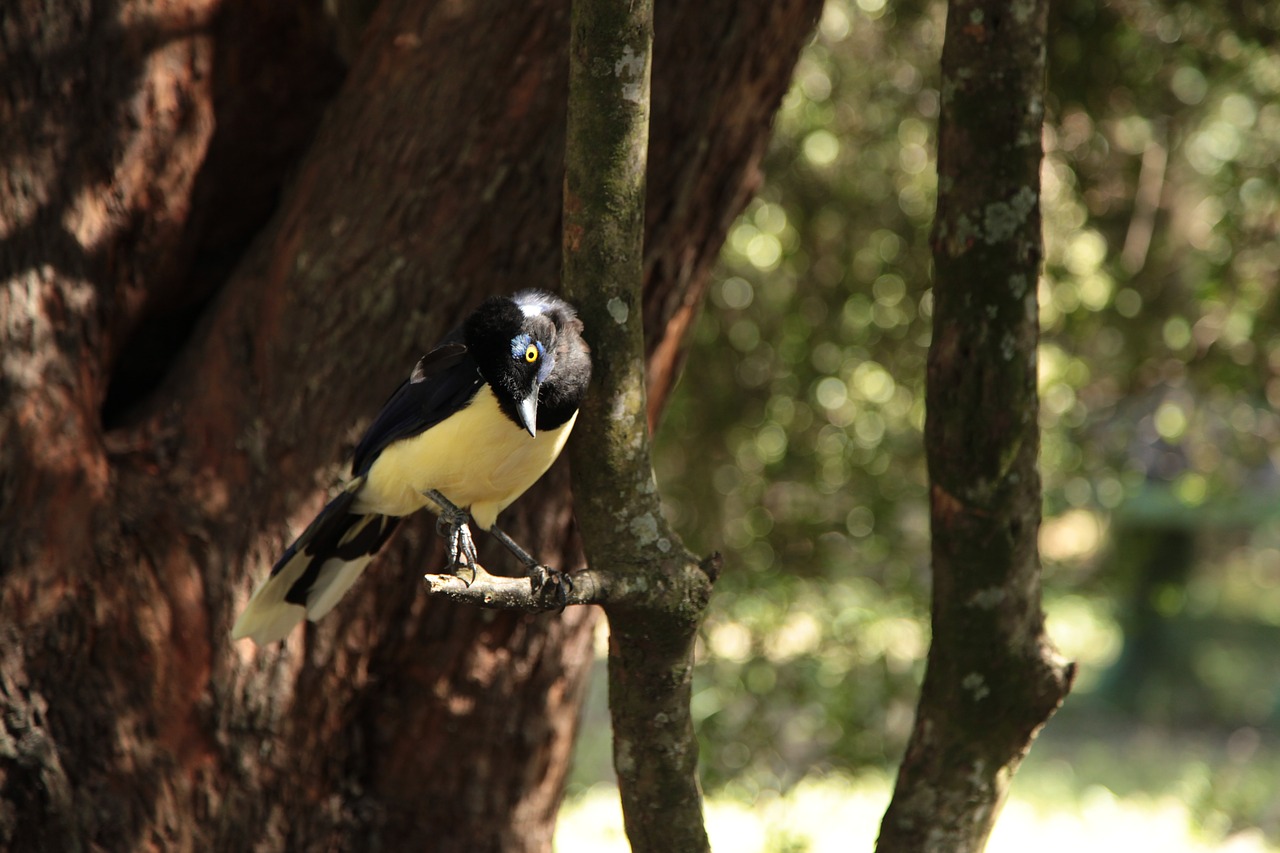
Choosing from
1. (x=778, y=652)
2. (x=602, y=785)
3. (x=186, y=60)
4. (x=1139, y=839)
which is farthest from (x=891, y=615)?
(x=186, y=60)

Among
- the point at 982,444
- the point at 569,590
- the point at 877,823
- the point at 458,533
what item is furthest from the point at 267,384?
the point at 877,823

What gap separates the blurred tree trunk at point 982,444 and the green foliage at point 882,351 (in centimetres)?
263

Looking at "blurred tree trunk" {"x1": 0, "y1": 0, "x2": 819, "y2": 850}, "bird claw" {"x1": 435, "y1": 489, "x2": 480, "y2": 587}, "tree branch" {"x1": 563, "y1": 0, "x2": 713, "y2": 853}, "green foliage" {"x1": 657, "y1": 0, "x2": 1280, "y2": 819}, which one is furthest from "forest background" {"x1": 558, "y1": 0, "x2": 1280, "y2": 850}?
"bird claw" {"x1": 435, "y1": 489, "x2": 480, "y2": 587}

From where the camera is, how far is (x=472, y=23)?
3.00 m

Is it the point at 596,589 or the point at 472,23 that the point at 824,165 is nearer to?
the point at 472,23

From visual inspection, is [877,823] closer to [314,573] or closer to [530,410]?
[314,573]

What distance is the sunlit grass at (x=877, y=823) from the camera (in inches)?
236

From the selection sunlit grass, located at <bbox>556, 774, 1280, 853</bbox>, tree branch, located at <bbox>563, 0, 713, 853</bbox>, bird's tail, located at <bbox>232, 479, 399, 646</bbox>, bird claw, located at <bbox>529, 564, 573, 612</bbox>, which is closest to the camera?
bird claw, located at <bbox>529, 564, 573, 612</bbox>

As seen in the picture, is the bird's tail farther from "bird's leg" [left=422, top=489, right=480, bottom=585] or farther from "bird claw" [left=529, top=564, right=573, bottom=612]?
"bird claw" [left=529, top=564, right=573, bottom=612]

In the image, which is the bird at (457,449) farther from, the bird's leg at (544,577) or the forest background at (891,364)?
the forest background at (891,364)

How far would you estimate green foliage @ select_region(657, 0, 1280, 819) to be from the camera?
5.32 metres

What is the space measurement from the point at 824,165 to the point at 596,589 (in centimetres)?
438

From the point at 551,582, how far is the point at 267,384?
119 centimetres

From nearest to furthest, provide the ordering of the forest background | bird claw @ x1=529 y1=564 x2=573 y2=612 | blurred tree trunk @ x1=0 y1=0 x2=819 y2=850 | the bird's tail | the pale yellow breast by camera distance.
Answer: bird claw @ x1=529 y1=564 x2=573 y2=612
the pale yellow breast
the bird's tail
blurred tree trunk @ x1=0 y1=0 x2=819 y2=850
the forest background
